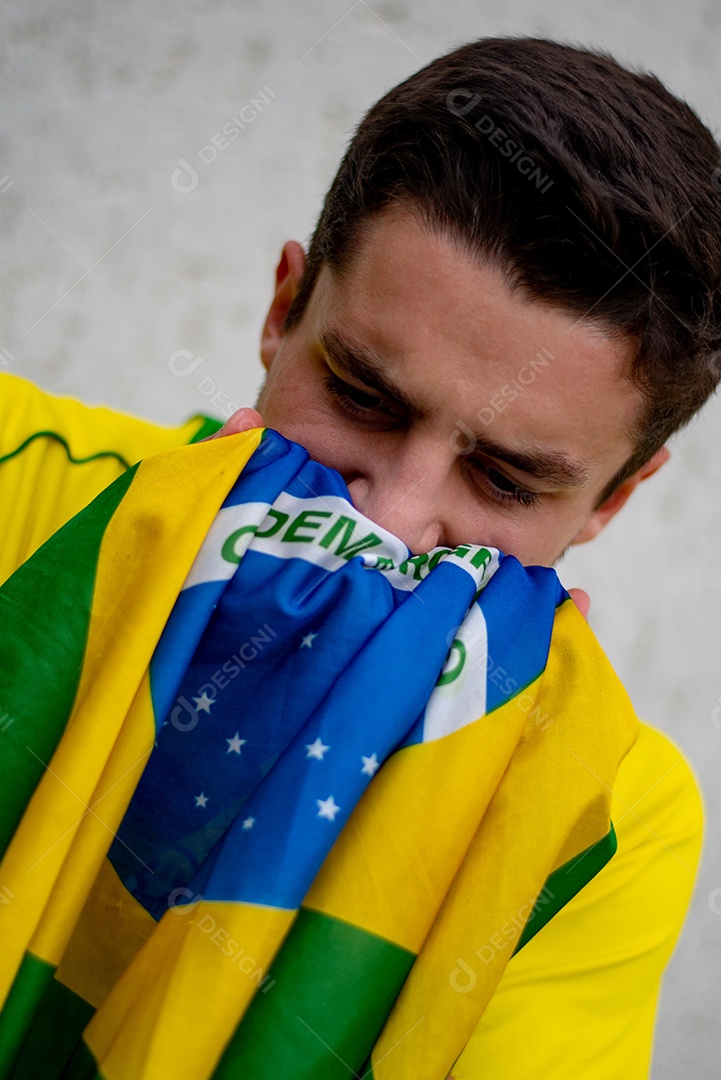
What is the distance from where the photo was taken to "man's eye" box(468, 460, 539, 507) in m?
0.86

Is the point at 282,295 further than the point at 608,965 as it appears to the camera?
Yes

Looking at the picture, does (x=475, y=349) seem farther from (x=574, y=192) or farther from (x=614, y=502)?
(x=614, y=502)

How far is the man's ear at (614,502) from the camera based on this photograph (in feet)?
3.45

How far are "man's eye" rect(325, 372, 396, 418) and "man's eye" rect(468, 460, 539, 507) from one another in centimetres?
9

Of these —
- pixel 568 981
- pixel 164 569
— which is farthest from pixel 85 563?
pixel 568 981

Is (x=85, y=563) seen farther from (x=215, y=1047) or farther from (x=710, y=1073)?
(x=710, y=1073)

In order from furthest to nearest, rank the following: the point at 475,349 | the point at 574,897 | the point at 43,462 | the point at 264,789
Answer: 1. the point at 43,462
2. the point at 574,897
3. the point at 475,349
4. the point at 264,789

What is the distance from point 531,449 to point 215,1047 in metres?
0.52

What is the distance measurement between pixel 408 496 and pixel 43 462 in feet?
1.56

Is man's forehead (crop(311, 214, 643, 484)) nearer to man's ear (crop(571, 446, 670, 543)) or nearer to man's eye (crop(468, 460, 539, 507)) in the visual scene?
man's eye (crop(468, 460, 539, 507))

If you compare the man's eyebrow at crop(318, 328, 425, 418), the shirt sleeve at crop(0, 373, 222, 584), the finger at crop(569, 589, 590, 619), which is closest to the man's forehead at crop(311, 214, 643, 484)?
the man's eyebrow at crop(318, 328, 425, 418)

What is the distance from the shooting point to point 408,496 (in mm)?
810

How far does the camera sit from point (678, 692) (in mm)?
1931

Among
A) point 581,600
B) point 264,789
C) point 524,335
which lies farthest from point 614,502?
point 264,789
